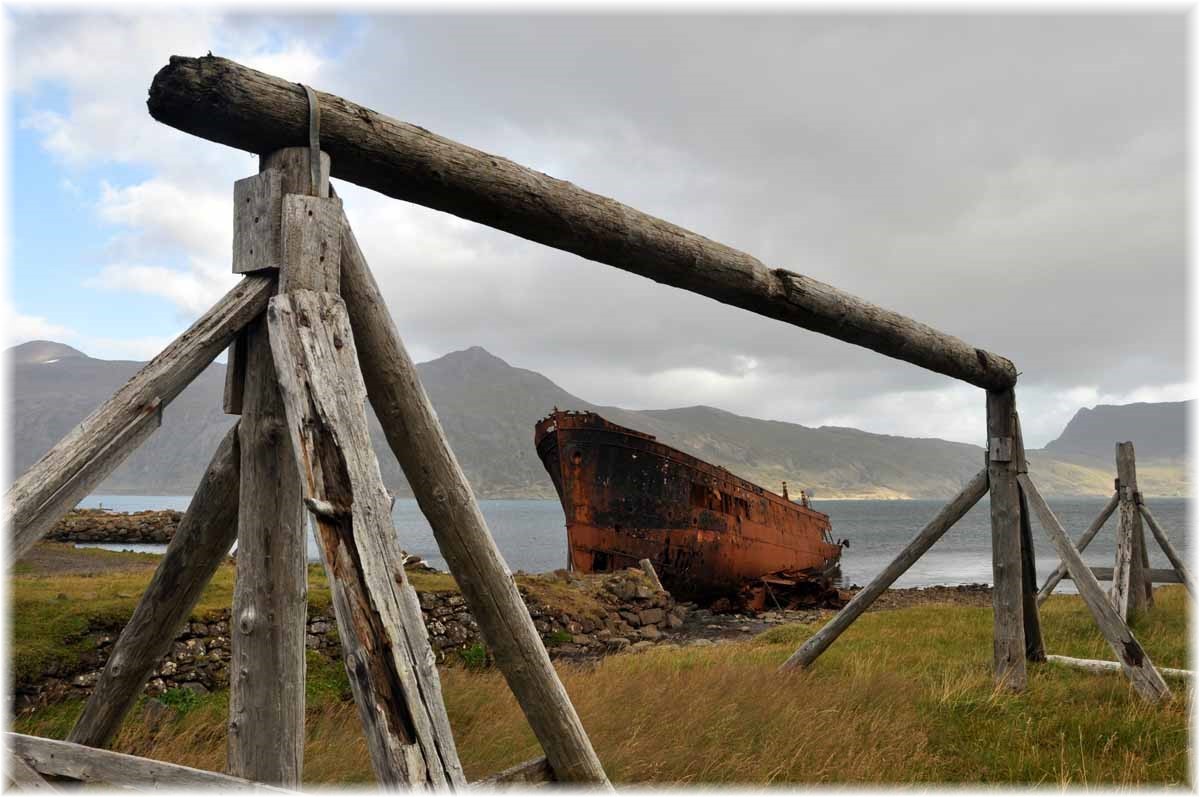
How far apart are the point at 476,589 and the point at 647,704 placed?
9.14ft

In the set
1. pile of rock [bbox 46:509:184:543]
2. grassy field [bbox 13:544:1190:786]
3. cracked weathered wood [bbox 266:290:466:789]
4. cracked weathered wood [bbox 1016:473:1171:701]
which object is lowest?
pile of rock [bbox 46:509:184:543]

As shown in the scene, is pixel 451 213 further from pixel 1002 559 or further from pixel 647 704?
pixel 1002 559

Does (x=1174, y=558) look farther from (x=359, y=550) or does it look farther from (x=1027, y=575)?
(x=359, y=550)

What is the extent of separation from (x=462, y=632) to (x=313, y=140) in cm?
999

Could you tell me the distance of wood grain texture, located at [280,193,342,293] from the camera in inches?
115

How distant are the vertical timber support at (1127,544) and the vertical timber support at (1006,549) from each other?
14.3 feet

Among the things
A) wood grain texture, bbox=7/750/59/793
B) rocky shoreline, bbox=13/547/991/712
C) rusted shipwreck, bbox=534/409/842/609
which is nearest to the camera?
wood grain texture, bbox=7/750/59/793

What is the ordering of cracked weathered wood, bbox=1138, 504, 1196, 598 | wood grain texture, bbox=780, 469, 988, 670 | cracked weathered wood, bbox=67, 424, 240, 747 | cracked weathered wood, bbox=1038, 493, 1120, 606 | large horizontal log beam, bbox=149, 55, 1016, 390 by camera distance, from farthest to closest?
cracked weathered wood, bbox=1038, 493, 1120, 606
cracked weathered wood, bbox=1138, 504, 1196, 598
wood grain texture, bbox=780, 469, 988, 670
cracked weathered wood, bbox=67, 424, 240, 747
large horizontal log beam, bbox=149, 55, 1016, 390

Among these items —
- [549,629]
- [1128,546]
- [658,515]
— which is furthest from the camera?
[658,515]

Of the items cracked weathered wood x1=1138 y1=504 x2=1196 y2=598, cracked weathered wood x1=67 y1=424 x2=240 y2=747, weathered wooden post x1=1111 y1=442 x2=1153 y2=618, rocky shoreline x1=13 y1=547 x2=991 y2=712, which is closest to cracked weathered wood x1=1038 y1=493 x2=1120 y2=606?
weathered wooden post x1=1111 y1=442 x2=1153 y2=618

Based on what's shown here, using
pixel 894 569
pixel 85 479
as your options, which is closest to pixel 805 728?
pixel 894 569

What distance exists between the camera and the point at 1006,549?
697cm

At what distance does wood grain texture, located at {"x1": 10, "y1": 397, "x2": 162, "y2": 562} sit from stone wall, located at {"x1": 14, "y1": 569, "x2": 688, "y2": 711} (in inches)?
200

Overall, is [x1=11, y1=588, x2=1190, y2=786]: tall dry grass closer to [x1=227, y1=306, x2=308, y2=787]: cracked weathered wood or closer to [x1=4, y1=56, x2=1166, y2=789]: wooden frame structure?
[x1=4, y1=56, x2=1166, y2=789]: wooden frame structure
